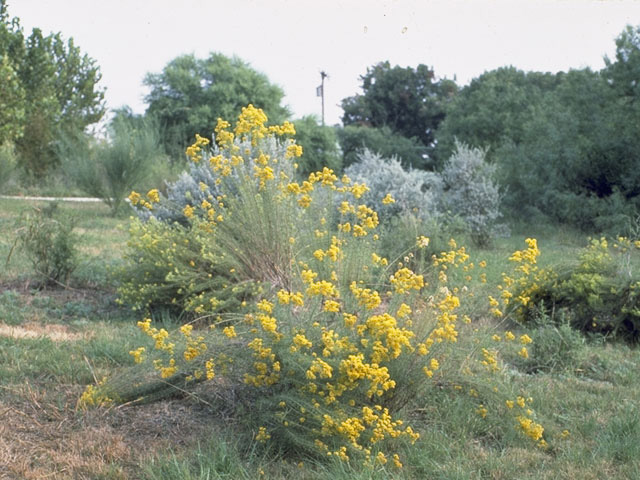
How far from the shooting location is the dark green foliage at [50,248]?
733cm

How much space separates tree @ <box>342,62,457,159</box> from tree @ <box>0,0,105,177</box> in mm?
18406

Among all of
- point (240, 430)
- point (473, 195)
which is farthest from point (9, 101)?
point (240, 430)

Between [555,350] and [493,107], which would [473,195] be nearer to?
[555,350]

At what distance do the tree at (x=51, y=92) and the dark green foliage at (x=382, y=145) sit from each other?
1316 centimetres

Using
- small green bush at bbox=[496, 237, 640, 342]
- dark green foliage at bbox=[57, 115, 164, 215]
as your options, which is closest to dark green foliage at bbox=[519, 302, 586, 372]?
small green bush at bbox=[496, 237, 640, 342]

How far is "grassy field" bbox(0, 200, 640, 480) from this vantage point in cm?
326

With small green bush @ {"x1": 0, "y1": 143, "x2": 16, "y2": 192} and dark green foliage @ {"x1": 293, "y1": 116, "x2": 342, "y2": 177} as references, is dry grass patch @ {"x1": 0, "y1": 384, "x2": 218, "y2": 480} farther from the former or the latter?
dark green foliage @ {"x1": 293, "y1": 116, "x2": 342, "y2": 177}

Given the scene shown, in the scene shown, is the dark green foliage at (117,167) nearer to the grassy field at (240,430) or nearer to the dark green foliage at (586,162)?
the dark green foliage at (586,162)

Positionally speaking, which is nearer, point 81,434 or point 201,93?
point 81,434

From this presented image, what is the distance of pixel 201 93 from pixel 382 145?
9.62m

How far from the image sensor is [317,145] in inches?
1531

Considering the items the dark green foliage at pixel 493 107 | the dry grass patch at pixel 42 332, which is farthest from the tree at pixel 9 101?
the dark green foliage at pixel 493 107

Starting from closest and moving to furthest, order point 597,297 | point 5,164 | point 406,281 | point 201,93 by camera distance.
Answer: point 406,281 < point 597,297 < point 5,164 < point 201,93

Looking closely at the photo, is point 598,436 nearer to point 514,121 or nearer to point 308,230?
point 308,230
